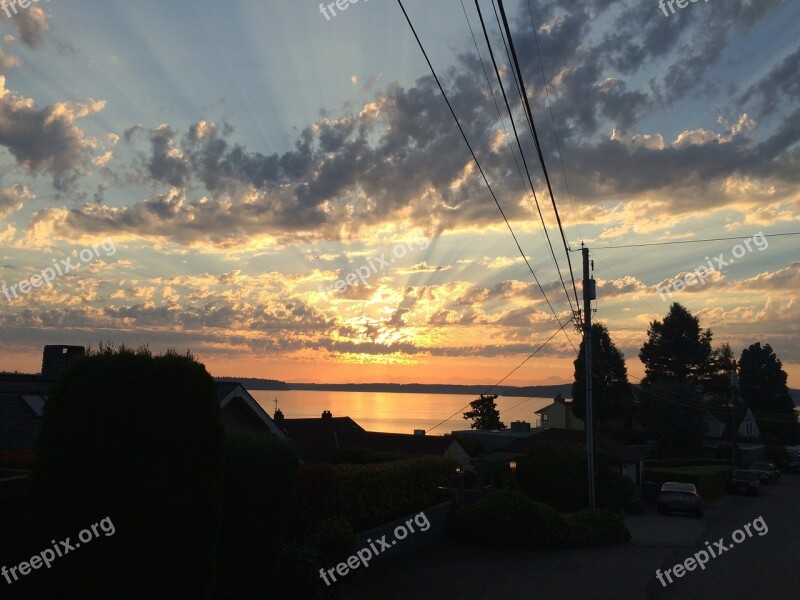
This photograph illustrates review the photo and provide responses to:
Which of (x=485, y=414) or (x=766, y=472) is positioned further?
(x=485, y=414)

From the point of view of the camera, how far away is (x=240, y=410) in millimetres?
20094

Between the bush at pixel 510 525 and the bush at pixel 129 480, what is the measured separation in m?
12.6

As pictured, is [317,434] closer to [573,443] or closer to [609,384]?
[573,443]

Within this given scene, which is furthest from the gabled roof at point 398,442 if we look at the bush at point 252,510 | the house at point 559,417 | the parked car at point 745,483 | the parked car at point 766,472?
the house at point 559,417

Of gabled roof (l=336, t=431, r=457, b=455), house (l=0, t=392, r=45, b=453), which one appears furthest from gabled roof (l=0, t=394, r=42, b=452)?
gabled roof (l=336, t=431, r=457, b=455)

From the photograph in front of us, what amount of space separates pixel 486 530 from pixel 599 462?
1601 centimetres

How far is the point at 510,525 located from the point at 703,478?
28.5 m

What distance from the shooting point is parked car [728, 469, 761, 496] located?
47.3 meters

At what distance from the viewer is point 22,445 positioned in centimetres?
1543

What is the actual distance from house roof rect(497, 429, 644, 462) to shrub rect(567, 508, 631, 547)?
15.1 meters

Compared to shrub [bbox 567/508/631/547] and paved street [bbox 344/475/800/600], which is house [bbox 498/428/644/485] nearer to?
shrub [bbox 567/508/631/547]

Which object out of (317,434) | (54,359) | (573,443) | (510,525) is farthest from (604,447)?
(54,359)

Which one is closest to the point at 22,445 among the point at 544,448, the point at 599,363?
the point at 544,448

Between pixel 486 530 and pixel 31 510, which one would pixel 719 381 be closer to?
pixel 486 530
